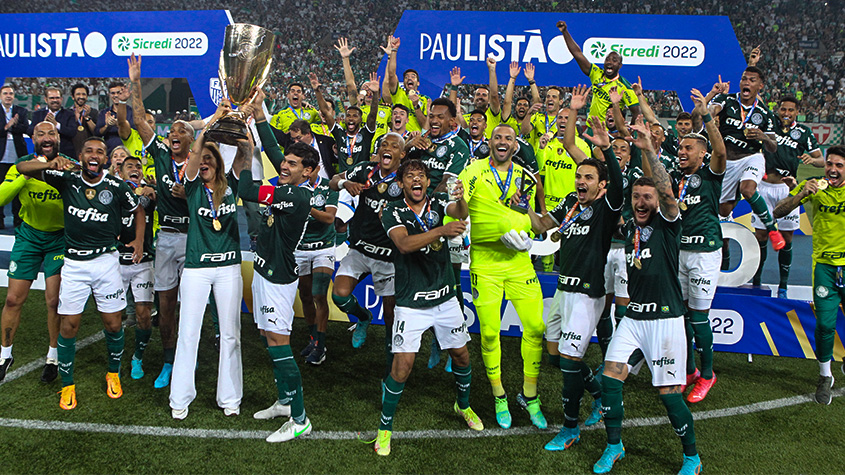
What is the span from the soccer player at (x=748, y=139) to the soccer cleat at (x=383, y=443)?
5721 mm

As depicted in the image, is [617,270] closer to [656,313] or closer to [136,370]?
[656,313]

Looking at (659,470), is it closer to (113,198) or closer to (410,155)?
(410,155)

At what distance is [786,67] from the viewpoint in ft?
85.1

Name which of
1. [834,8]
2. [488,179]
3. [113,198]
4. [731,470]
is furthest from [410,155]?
[834,8]

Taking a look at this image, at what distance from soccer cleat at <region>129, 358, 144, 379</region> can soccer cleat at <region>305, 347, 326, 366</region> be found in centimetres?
161

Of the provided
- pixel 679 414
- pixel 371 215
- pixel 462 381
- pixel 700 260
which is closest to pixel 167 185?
pixel 371 215

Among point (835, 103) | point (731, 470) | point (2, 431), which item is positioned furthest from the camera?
point (835, 103)

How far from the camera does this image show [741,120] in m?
8.08

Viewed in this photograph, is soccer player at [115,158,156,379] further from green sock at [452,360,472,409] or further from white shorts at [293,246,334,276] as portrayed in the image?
green sock at [452,360,472,409]

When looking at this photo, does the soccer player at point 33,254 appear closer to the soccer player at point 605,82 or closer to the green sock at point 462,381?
the green sock at point 462,381

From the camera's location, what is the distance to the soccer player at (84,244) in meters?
5.41

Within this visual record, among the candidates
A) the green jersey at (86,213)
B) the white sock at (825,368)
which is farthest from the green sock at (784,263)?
the green jersey at (86,213)

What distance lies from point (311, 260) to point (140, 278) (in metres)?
1.72

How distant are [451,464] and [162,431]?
235 cm
